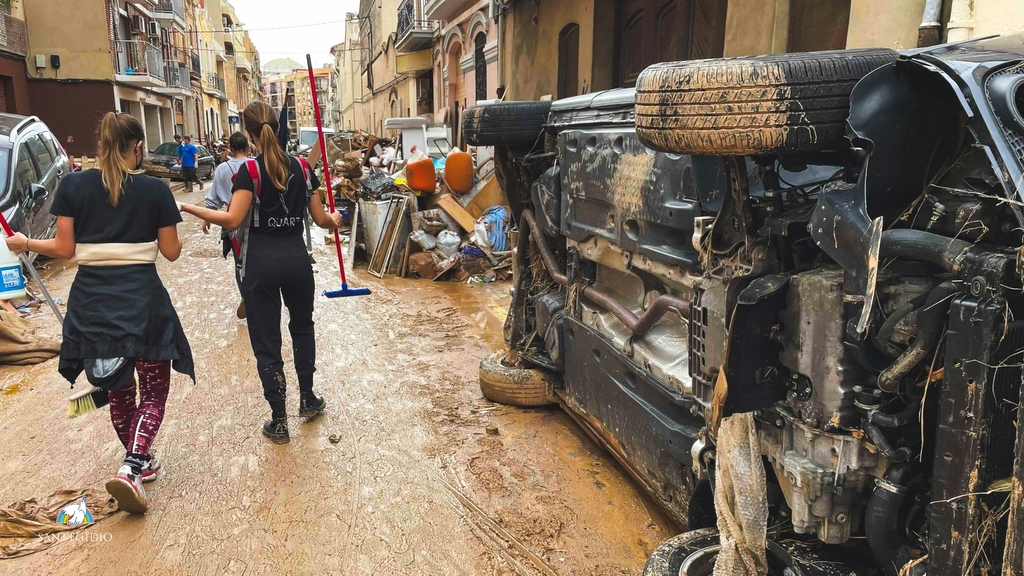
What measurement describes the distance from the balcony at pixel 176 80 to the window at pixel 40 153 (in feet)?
97.6

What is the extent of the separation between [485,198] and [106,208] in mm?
7087

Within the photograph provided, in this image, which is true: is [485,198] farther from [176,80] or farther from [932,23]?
[176,80]

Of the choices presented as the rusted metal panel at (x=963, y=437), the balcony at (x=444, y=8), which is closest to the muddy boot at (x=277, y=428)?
the rusted metal panel at (x=963, y=437)

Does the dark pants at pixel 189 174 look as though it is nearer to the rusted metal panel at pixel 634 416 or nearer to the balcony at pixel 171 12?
the balcony at pixel 171 12

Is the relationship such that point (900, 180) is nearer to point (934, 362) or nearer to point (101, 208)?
point (934, 362)

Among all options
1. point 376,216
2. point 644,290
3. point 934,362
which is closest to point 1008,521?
point 934,362

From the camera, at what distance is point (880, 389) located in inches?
77.9

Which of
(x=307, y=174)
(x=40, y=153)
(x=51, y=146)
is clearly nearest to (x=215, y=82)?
(x=51, y=146)

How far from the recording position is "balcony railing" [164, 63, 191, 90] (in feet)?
123

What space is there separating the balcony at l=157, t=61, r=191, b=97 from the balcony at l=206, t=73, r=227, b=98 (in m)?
13.0

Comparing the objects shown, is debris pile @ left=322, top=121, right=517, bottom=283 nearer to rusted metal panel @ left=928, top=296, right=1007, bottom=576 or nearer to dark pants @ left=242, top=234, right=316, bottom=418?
dark pants @ left=242, top=234, right=316, bottom=418

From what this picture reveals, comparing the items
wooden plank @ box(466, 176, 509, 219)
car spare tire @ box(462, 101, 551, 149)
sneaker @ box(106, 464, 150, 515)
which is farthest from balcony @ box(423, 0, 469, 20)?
sneaker @ box(106, 464, 150, 515)

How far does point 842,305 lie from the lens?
6.73ft

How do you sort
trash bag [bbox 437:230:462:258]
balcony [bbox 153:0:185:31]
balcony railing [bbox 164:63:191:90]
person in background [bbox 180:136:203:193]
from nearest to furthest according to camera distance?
trash bag [bbox 437:230:462:258] → person in background [bbox 180:136:203:193] → balcony railing [bbox 164:63:191:90] → balcony [bbox 153:0:185:31]
